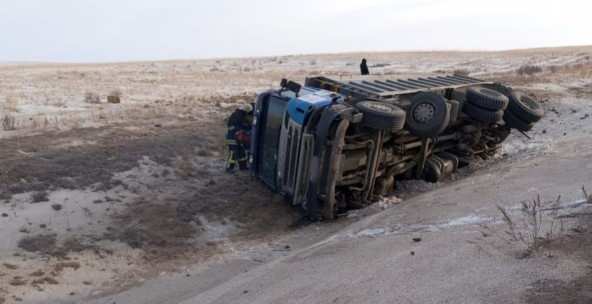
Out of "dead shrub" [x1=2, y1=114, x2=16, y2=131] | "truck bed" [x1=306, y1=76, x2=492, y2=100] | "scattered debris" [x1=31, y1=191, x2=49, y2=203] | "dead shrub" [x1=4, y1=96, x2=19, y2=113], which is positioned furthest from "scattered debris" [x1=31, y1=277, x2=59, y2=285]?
"dead shrub" [x1=4, y1=96, x2=19, y2=113]

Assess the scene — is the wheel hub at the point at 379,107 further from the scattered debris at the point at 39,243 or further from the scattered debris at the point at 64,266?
the scattered debris at the point at 39,243

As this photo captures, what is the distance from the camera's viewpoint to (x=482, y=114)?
9.64m

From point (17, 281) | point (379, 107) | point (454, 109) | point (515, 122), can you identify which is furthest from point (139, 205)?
point (515, 122)

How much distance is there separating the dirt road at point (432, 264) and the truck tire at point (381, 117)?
3.34 feet

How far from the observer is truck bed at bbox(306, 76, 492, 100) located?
8688 millimetres

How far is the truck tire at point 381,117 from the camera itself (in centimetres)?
789

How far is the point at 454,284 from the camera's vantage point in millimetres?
4305

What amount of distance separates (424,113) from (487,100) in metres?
1.44

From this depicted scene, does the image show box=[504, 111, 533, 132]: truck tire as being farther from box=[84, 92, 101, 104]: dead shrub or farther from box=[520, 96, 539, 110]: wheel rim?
box=[84, 92, 101, 104]: dead shrub

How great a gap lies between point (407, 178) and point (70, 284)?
16.4 feet

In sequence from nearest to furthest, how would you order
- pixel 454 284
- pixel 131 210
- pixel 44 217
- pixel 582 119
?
pixel 454 284
pixel 44 217
pixel 131 210
pixel 582 119

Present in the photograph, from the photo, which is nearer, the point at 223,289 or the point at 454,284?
the point at 454,284

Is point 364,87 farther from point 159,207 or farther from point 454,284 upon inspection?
point 454,284

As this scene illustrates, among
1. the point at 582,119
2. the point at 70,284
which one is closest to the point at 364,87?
the point at 70,284
